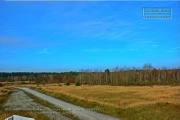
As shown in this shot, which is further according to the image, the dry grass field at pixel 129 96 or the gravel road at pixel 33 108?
the dry grass field at pixel 129 96

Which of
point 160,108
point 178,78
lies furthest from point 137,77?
point 160,108

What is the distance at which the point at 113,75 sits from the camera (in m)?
127

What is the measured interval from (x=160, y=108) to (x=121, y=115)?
12.8 feet

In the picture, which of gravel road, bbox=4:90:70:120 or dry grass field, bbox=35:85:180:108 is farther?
dry grass field, bbox=35:85:180:108

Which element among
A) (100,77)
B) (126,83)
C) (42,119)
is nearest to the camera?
(42,119)

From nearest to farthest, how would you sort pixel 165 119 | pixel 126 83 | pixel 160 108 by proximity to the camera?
pixel 165 119 → pixel 160 108 → pixel 126 83

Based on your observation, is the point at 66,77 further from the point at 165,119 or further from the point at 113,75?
the point at 165,119

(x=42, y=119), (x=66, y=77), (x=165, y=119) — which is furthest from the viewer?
(x=66, y=77)

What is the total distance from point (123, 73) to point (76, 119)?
109 meters

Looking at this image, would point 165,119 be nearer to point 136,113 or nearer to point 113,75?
point 136,113

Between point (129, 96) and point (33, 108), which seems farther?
point (129, 96)

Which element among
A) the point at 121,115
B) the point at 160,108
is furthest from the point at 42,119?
the point at 160,108

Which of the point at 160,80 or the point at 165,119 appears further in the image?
the point at 160,80

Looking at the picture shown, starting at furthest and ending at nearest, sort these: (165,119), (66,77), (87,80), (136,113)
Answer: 1. (66,77)
2. (87,80)
3. (136,113)
4. (165,119)
